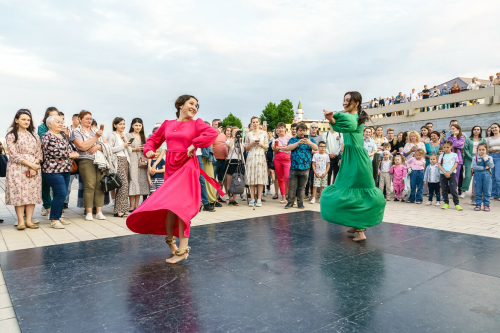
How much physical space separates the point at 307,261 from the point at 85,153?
447 centimetres

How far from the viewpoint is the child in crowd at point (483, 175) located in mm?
7374

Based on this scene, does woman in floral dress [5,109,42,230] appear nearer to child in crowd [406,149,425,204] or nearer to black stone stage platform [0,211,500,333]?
black stone stage platform [0,211,500,333]

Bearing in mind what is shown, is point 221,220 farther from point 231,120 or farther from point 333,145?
point 231,120

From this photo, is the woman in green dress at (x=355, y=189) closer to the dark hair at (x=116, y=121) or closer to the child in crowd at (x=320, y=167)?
the child in crowd at (x=320, y=167)

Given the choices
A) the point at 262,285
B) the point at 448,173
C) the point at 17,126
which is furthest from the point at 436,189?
the point at 17,126

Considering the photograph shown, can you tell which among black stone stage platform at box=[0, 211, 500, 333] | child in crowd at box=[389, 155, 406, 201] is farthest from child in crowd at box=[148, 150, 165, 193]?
child in crowd at box=[389, 155, 406, 201]

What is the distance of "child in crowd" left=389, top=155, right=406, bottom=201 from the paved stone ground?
0.66 metres

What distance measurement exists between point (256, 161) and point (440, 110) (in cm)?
2808

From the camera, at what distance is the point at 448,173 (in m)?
7.64

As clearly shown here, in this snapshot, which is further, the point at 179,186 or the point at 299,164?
the point at 299,164

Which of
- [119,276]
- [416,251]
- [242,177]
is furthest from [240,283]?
[242,177]

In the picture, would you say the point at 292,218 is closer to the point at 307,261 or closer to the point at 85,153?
the point at 307,261

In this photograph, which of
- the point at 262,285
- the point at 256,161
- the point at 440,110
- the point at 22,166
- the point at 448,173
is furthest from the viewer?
the point at 440,110

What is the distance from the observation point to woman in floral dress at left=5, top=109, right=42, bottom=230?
17.4 ft
